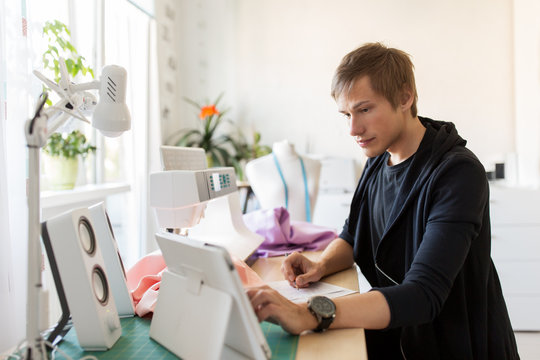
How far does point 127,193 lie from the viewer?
320 centimetres

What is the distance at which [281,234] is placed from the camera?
171 centimetres

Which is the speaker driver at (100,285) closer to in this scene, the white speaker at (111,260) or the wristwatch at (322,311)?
the white speaker at (111,260)

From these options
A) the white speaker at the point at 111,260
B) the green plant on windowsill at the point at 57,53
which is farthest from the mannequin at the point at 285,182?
the white speaker at the point at 111,260

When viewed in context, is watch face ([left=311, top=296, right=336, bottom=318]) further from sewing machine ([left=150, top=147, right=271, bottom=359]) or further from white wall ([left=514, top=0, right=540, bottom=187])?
white wall ([left=514, top=0, right=540, bottom=187])

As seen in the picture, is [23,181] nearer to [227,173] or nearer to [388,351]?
[227,173]

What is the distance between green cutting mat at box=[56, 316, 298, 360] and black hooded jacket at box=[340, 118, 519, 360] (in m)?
0.23

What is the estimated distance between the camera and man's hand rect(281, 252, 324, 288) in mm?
1228

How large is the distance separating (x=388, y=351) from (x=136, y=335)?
2.63ft

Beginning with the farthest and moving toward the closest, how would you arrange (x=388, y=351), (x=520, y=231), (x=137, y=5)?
(x=137, y=5)
(x=520, y=231)
(x=388, y=351)

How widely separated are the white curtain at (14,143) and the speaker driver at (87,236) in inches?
27.2

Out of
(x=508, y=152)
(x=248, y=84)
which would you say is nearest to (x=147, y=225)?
(x=248, y=84)

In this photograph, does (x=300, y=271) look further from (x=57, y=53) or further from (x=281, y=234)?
(x=57, y=53)

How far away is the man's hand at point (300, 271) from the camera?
1.23 meters

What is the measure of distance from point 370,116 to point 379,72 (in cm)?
12
